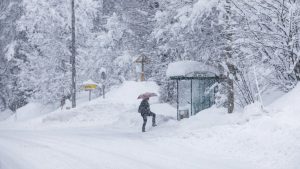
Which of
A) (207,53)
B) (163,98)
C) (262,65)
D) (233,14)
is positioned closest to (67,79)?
(163,98)

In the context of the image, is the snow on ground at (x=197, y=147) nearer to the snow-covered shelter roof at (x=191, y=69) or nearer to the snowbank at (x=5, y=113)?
the snow-covered shelter roof at (x=191, y=69)

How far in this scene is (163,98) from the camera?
27.5 metres

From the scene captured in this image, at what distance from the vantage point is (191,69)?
19.0 meters

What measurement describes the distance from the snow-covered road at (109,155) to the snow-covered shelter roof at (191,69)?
15.4 ft

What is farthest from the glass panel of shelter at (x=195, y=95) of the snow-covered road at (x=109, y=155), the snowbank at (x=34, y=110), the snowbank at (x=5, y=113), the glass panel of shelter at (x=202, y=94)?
the snowbank at (x=5, y=113)

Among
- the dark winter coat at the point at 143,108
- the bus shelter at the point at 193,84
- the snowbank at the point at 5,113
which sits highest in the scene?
the bus shelter at the point at 193,84

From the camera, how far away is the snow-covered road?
9.77 meters

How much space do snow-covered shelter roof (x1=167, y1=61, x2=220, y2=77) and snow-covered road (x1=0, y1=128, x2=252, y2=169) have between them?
468cm

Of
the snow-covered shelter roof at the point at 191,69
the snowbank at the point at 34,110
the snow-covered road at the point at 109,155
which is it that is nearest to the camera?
the snow-covered road at the point at 109,155

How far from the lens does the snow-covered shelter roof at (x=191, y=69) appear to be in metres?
18.8

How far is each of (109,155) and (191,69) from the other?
8.63 meters

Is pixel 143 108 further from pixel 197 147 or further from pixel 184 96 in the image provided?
pixel 197 147

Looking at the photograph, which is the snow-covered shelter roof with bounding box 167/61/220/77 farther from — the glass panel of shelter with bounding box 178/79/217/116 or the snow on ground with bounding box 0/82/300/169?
the snow on ground with bounding box 0/82/300/169

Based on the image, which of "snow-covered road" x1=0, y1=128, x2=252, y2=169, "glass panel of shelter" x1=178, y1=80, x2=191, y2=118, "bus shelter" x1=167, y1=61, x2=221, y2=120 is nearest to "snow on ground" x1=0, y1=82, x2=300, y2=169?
"snow-covered road" x1=0, y1=128, x2=252, y2=169
